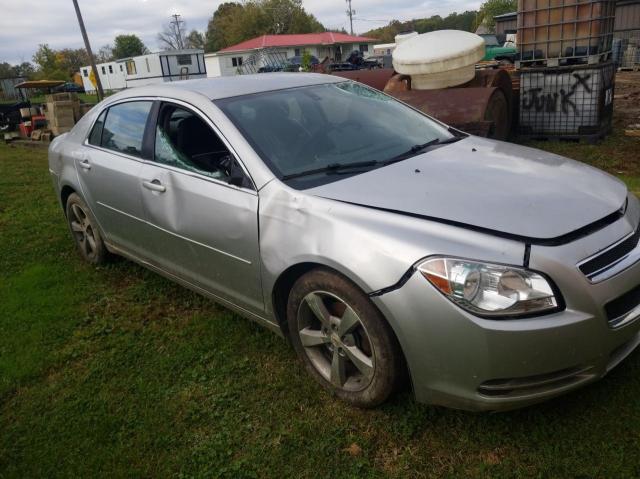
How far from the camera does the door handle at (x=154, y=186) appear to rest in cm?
329

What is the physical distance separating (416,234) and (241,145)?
1165 millimetres

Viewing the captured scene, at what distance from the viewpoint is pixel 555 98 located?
7902mm

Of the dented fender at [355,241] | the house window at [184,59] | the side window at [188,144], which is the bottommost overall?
the dented fender at [355,241]

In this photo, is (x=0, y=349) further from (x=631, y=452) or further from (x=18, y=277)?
(x=631, y=452)

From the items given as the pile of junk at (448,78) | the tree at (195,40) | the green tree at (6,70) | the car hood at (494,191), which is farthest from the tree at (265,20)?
the car hood at (494,191)

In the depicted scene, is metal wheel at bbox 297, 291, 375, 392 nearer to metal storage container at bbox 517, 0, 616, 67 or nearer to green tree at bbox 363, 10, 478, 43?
metal storage container at bbox 517, 0, 616, 67

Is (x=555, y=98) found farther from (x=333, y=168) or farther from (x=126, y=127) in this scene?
(x=126, y=127)

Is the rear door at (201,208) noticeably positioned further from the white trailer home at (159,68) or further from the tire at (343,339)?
the white trailer home at (159,68)

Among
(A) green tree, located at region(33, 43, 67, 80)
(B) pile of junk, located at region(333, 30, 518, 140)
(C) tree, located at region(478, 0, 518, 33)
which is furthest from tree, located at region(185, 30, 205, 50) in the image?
(B) pile of junk, located at region(333, 30, 518, 140)

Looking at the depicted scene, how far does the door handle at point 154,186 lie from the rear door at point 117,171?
0.38ft


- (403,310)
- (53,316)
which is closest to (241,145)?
(403,310)

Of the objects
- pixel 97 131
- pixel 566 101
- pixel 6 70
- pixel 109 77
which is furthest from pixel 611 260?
pixel 6 70

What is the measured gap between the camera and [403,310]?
2145 mm

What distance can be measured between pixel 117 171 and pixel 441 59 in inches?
211
